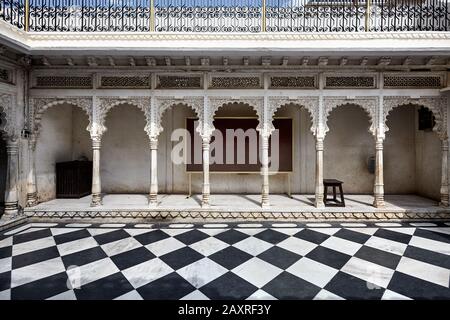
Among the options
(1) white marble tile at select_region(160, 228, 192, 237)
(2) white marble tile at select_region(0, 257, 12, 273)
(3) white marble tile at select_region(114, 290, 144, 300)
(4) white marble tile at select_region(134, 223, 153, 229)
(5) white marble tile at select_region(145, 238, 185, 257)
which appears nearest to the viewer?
(3) white marble tile at select_region(114, 290, 144, 300)

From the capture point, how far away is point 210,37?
17.9 ft

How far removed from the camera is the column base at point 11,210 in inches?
198

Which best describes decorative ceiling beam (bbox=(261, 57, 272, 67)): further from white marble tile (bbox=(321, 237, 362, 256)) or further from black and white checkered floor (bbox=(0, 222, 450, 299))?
white marble tile (bbox=(321, 237, 362, 256))

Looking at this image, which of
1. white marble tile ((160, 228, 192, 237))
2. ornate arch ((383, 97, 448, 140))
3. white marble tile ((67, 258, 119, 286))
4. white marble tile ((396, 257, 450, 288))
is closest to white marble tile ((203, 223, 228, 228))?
white marble tile ((160, 228, 192, 237))

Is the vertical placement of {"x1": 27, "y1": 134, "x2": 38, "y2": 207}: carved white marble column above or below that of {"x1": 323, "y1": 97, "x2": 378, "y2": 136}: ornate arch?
below

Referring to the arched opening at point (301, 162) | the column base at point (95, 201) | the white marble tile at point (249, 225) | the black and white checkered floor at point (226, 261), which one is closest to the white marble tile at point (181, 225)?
the black and white checkered floor at point (226, 261)

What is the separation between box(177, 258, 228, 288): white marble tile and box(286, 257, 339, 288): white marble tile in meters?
0.89

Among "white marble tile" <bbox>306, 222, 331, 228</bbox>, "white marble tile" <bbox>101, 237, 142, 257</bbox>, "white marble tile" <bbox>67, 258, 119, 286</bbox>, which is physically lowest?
"white marble tile" <bbox>67, 258, 119, 286</bbox>

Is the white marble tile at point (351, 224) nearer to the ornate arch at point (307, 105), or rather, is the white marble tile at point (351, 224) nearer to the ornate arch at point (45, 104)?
the ornate arch at point (307, 105)

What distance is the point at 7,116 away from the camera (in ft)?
16.4

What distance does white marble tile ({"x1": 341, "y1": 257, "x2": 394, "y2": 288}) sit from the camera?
9.28ft

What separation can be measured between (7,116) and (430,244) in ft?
26.6

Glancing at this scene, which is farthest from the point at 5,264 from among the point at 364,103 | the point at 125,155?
the point at 364,103

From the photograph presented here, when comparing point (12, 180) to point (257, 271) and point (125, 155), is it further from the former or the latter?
point (257, 271)
